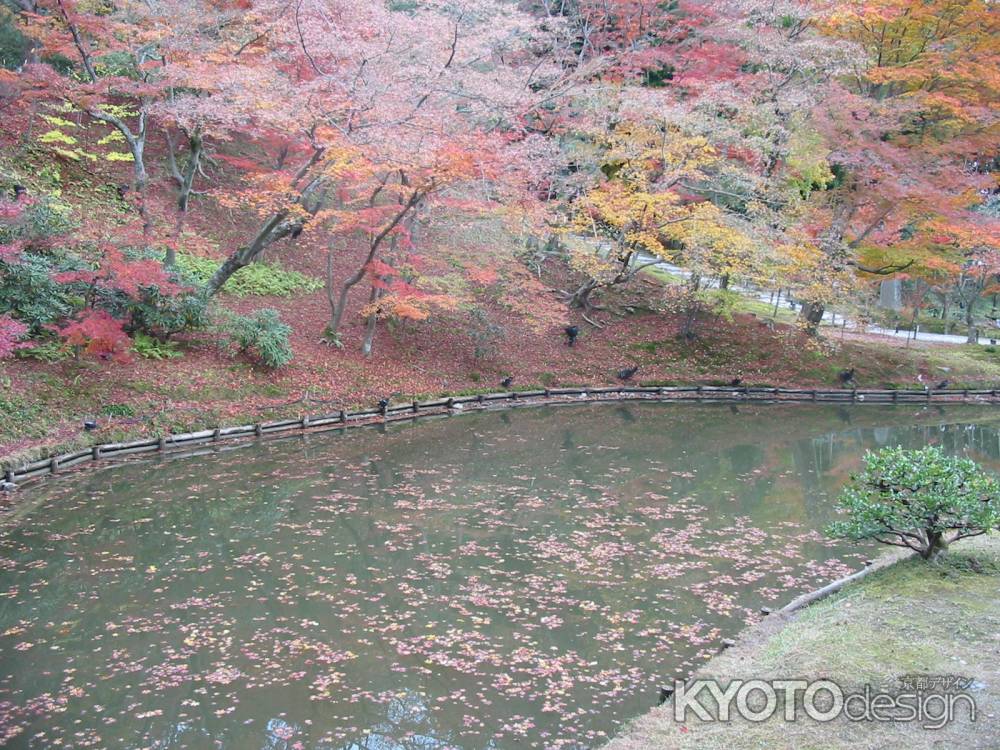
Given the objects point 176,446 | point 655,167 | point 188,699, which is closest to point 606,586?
point 188,699

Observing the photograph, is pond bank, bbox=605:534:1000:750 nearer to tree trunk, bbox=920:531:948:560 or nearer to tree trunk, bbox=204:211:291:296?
tree trunk, bbox=920:531:948:560

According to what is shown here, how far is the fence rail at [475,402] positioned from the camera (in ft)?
47.4

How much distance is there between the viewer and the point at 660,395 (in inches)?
979

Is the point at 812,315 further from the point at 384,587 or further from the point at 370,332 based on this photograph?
the point at 384,587

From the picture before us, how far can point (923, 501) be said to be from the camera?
8375 millimetres

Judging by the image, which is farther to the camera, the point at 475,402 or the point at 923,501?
the point at 475,402

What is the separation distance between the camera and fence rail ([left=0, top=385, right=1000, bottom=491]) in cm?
1444

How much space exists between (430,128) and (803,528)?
11.6 meters

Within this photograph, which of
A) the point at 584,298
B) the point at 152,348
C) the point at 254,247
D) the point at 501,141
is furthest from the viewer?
the point at 584,298

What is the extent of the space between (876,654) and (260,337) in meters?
15.6

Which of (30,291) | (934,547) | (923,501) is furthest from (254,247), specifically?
(934,547)

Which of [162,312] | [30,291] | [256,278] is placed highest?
[30,291]

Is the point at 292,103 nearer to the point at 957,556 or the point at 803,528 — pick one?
the point at 803,528

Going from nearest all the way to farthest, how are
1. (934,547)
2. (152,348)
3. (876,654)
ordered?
(876,654)
(934,547)
(152,348)
